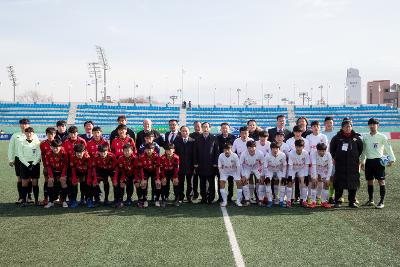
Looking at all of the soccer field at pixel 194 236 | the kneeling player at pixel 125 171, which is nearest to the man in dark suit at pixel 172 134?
the kneeling player at pixel 125 171

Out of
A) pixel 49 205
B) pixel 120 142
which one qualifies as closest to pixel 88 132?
pixel 120 142

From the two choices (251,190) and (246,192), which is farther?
(251,190)

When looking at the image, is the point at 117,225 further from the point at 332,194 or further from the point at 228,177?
the point at 332,194

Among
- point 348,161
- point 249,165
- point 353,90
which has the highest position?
point 353,90

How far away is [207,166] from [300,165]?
80.5 inches

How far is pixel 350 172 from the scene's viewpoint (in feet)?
26.6

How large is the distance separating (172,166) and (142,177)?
70cm

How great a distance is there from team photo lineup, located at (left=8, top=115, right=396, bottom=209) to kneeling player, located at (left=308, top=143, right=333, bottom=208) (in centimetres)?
2

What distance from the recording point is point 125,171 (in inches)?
324

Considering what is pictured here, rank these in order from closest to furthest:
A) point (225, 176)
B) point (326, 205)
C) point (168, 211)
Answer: point (168, 211) → point (326, 205) → point (225, 176)

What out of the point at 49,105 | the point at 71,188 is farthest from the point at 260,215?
the point at 49,105

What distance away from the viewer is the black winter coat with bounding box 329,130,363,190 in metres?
8.07

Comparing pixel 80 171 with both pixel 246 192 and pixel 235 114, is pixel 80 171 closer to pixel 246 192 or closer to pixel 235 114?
pixel 246 192

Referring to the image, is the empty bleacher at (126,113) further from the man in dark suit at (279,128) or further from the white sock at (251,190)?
the white sock at (251,190)
